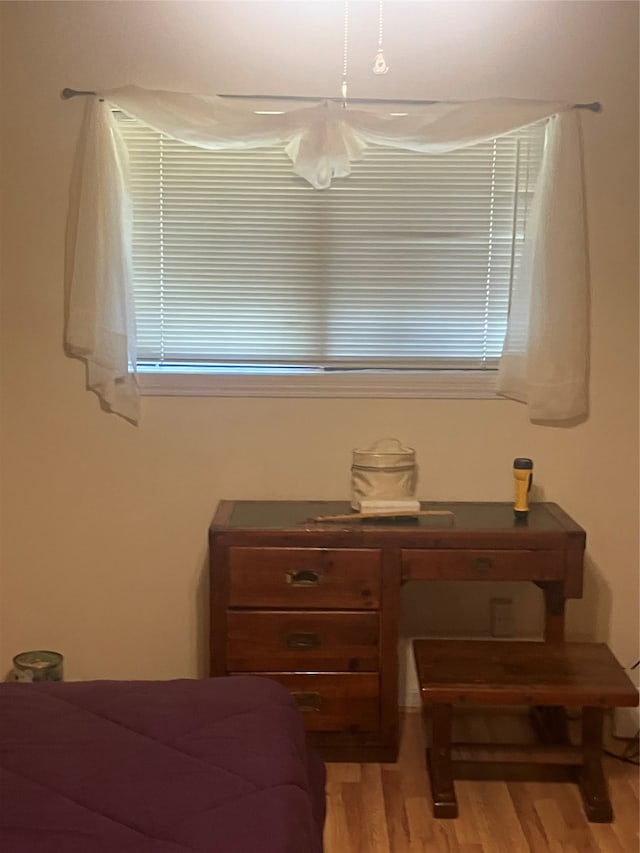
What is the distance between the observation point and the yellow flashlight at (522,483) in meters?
2.87

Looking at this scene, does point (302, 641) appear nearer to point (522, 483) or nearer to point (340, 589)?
point (340, 589)

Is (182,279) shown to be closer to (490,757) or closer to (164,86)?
(164,86)

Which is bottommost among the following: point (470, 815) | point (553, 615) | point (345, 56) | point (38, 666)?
point (470, 815)

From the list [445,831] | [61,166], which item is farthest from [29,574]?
[445,831]

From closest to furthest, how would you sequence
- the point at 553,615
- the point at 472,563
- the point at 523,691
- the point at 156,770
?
1. the point at 156,770
2. the point at 523,691
3. the point at 472,563
4. the point at 553,615

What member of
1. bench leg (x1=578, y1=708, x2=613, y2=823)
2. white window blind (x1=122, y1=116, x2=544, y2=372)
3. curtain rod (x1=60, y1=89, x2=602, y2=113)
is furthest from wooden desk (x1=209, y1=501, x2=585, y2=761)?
curtain rod (x1=60, y1=89, x2=602, y2=113)

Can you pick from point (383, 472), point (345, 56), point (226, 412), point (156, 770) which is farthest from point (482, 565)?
point (345, 56)

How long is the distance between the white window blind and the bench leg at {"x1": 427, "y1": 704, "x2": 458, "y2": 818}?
1190 mm

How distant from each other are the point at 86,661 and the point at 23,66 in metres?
2.07

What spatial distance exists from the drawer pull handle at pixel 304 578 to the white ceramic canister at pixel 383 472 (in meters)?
0.30

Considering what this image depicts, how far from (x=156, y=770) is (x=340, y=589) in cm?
110

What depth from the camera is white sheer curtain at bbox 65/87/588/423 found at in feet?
9.54

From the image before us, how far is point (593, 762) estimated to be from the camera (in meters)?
2.56

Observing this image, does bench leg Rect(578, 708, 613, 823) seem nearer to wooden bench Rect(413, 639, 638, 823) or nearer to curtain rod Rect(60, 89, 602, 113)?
wooden bench Rect(413, 639, 638, 823)
